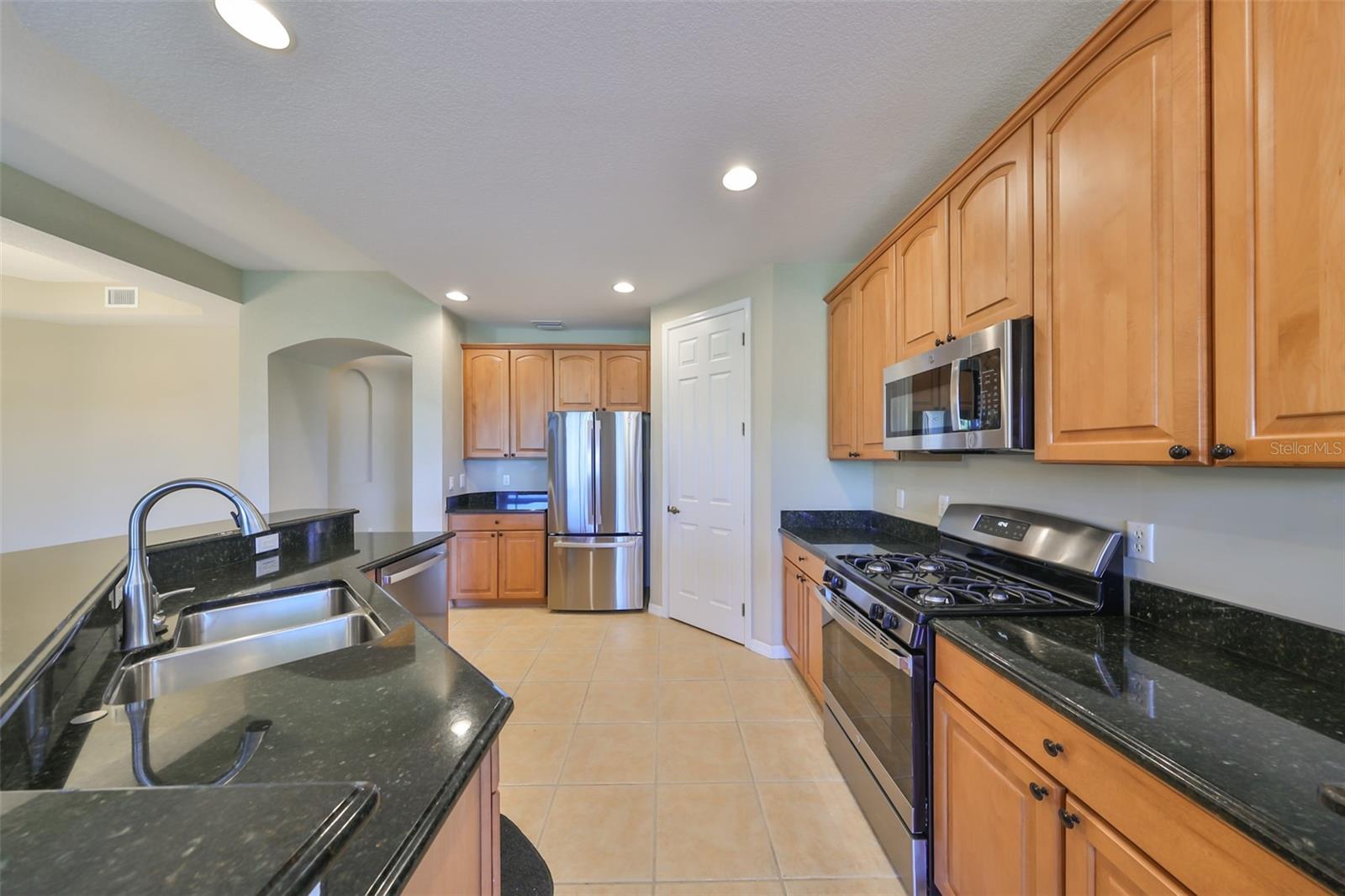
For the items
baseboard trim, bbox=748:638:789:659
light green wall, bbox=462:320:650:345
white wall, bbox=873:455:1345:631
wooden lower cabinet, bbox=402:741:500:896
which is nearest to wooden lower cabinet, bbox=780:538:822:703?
baseboard trim, bbox=748:638:789:659

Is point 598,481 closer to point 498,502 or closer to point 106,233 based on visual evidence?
point 498,502

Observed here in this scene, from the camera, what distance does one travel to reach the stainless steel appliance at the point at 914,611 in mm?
1324

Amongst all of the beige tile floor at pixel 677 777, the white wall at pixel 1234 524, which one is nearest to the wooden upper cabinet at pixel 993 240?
the white wall at pixel 1234 524

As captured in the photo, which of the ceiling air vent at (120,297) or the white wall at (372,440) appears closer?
the ceiling air vent at (120,297)

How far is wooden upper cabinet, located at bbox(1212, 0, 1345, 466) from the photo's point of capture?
741mm

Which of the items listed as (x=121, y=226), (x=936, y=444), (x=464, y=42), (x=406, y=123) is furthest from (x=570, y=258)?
(x=121, y=226)

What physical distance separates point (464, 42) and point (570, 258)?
1.49 meters

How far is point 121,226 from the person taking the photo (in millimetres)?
2771

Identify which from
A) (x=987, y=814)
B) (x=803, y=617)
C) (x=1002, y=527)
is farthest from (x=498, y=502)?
(x=987, y=814)

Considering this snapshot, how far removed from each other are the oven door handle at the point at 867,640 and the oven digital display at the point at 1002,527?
25.8 inches

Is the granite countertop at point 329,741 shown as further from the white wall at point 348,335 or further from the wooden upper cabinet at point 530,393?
the wooden upper cabinet at point 530,393

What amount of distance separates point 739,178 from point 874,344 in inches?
39.8

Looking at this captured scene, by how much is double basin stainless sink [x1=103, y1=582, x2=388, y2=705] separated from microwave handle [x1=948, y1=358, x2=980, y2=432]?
184 centimetres

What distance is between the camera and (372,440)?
5.83m
